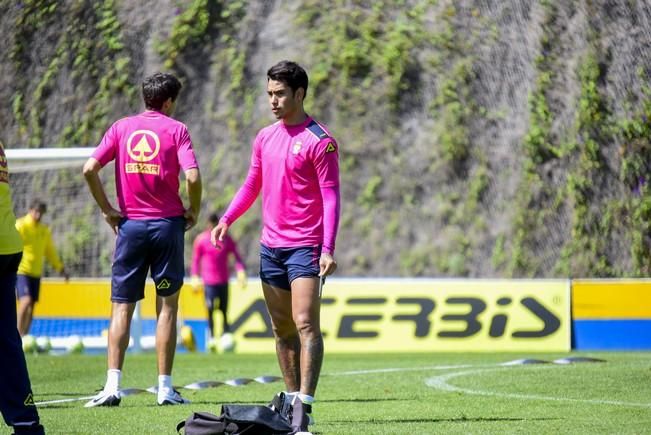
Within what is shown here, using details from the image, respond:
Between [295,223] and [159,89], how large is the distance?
2274mm

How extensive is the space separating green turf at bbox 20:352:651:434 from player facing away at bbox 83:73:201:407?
55cm

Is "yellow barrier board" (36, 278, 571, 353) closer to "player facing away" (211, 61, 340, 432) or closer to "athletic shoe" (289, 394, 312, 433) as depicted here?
"player facing away" (211, 61, 340, 432)

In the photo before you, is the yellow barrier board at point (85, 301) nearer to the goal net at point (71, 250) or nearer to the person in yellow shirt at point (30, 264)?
the goal net at point (71, 250)

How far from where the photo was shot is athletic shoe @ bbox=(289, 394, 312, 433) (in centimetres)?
739

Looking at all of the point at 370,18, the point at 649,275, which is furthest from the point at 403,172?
the point at 649,275

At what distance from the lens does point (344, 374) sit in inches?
529

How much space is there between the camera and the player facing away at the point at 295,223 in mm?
7809

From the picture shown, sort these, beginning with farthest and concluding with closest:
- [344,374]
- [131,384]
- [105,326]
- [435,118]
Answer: [435,118]
[105,326]
[344,374]
[131,384]

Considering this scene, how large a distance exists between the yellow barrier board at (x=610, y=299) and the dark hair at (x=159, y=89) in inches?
447

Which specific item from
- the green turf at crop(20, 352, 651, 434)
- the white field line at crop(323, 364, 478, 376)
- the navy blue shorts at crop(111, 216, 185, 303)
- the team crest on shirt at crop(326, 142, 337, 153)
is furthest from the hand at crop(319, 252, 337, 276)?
the white field line at crop(323, 364, 478, 376)

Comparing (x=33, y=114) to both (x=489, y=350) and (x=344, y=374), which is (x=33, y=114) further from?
(x=344, y=374)

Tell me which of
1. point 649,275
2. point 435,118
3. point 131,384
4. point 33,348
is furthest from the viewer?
point 435,118

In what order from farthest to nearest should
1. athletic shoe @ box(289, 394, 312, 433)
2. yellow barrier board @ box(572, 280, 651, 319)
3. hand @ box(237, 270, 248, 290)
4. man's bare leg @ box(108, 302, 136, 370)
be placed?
hand @ box(237, 270, 248, 290)
yellow barrier board @ box(572, 280, 651, 319)
man's bare leg @ box(108, 302, 136, 370)
athletic shoe @ box(289, 394, 312, 433)

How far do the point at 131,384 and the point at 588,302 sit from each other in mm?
9408
